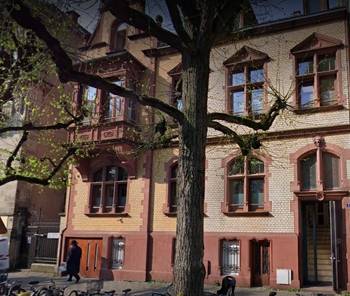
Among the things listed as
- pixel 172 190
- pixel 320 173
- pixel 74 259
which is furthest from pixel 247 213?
pixel 74 259

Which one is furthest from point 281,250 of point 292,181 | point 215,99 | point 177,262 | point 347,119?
point 177,262

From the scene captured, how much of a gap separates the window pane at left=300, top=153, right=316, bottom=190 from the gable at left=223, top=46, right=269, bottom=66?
4473 millimetres

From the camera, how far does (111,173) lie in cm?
2225

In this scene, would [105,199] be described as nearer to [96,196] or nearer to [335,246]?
[96,196]

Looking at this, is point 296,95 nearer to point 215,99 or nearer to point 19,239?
point 215,99

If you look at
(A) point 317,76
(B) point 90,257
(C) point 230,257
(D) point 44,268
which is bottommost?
(D) point 44,268

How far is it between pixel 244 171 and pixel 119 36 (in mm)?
9884

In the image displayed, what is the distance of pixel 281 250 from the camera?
57.3 ft

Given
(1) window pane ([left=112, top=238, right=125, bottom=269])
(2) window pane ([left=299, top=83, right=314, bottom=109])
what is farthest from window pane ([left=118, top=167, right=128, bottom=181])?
(2) window pane ([left=299, top=83, right=314, bottom=109])

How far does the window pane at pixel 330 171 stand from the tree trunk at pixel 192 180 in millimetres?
10109

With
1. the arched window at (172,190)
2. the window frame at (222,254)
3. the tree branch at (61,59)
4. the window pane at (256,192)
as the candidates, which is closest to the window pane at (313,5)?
the window pane at (256,192)

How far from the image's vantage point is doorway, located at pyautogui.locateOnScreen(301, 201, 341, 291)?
15875 millimetres

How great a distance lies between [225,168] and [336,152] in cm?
442

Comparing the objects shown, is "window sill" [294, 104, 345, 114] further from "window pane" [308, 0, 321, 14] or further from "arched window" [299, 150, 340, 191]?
"window pane" [308, 0, 321, 14]
